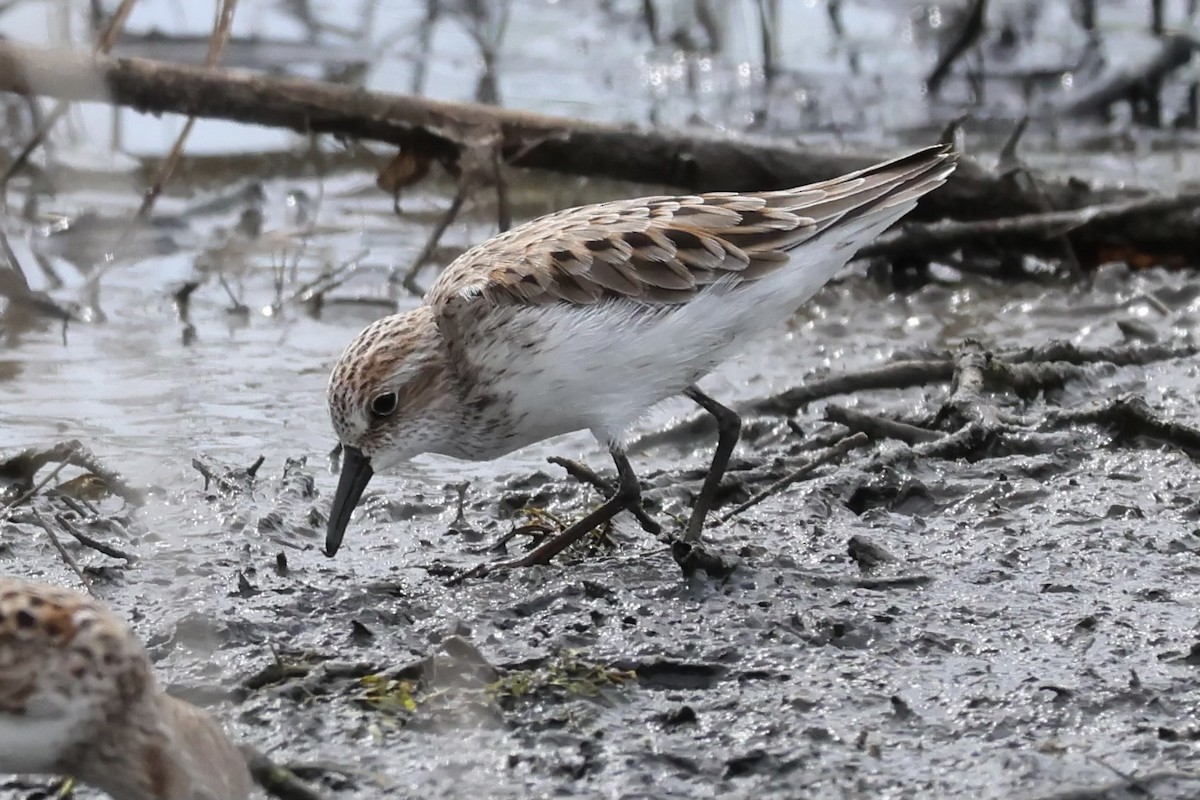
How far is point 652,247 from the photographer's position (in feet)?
17.5

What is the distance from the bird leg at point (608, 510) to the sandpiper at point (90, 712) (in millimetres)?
1823

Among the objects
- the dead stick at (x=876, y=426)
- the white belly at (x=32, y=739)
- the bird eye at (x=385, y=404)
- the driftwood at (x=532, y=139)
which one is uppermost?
the driftwood at (x=532, y=139)

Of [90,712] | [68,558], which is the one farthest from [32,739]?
[68,558]

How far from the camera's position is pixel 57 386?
7078 millimetres

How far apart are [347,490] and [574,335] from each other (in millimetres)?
875

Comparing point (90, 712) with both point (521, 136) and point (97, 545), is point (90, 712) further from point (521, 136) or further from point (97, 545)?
point (521, 136)

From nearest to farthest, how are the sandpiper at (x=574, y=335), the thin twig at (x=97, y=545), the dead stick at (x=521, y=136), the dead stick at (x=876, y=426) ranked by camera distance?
the thin twig at (x=97, y=545) < the sandpiper at (x=574, y=335) < the dead stick at (x=876, y=426) < the dead stick at (x=521, y=136)

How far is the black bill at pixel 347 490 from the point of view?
5.21m

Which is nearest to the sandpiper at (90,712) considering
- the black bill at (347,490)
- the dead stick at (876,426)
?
the black bill at (347,490)

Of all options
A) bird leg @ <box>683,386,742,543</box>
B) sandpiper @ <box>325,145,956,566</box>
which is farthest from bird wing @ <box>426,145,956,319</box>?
bird leg @ <box>683,386,742,543</box>

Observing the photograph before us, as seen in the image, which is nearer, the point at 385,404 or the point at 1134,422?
the point at 385,404

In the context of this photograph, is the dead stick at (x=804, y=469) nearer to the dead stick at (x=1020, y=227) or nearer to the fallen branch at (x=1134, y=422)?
the fallen branch at (x=1134, y=422)

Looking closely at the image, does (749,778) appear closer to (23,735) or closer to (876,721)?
(876,721)

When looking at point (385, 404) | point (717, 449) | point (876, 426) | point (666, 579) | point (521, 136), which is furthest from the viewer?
point (521, 136)
